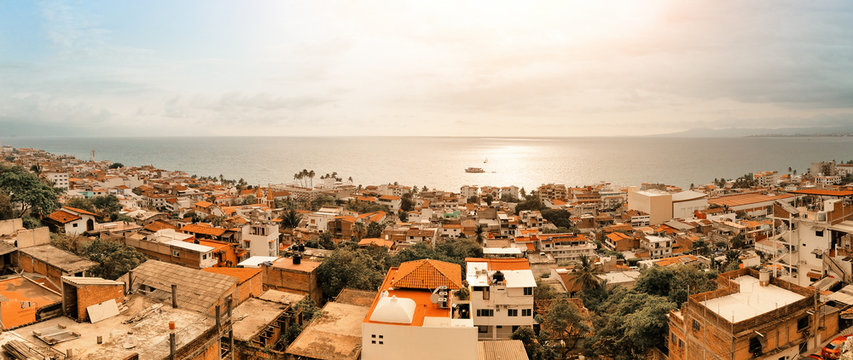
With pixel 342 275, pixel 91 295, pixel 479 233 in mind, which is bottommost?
pixel 479 233

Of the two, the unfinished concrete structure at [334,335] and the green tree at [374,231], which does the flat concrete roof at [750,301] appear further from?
the green tree at [374,231]

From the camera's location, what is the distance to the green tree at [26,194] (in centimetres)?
2500

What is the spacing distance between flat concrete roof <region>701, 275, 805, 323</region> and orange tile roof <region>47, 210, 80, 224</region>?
96.0ft

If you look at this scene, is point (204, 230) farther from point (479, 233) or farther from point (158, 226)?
point (479, 233)

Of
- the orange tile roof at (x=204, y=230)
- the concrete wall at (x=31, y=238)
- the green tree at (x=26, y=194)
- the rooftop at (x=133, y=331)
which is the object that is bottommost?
the orange tile roof at (x=204, y=230)

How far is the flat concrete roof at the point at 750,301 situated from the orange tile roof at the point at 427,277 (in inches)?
252

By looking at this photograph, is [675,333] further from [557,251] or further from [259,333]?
[557,251]

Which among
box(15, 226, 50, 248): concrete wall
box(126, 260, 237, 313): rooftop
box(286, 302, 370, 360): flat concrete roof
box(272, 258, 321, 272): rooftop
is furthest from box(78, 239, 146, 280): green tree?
box(286, 302, 370, 360): flat concrete roof

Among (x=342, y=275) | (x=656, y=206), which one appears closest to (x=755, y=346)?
(x=342, y=275)

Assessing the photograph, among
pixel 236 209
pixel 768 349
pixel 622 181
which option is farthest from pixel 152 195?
pixel 622 181

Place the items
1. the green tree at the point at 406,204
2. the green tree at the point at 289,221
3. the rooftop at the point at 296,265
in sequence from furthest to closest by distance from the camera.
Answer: the green tree at the point at 406,204 < the green tree at the point at 289,221 < the rooftop at the point at 296,265

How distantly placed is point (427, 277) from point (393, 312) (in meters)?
2.64

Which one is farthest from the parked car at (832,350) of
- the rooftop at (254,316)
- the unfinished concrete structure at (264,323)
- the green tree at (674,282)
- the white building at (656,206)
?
the white building at (656,206)

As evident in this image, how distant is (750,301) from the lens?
35.9 feet
